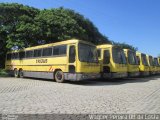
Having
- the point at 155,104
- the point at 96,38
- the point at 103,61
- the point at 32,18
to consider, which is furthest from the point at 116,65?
the point at 96,38

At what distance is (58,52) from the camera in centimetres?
1864

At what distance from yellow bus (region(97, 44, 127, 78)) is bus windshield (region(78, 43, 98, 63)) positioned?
70.8 inches

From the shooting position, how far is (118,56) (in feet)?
65.6

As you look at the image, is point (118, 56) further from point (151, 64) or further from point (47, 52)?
point (151, 64)

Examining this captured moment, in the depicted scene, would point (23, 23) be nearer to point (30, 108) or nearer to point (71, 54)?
point (71, 54)

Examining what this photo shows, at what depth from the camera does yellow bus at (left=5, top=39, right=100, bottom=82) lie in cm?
1675

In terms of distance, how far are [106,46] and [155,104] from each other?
10.8 m

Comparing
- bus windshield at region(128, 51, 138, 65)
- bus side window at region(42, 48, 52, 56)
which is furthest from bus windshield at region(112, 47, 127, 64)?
bus side window at region(42, 48, 52, 56)

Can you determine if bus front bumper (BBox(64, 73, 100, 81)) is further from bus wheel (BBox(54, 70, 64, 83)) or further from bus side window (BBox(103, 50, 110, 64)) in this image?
bus side window (BBox(103, 50, 110, 64))

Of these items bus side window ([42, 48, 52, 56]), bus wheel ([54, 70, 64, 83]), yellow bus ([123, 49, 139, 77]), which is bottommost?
bus wheel ([54, 70, 64, 83])

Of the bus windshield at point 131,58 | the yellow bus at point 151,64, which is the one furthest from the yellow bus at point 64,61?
the yellow bus at point 151,64

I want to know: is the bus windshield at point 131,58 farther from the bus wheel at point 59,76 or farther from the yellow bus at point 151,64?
the bus wheel at point 59,76

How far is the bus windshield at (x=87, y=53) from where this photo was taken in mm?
16797

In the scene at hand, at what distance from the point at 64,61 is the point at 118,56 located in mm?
4696
